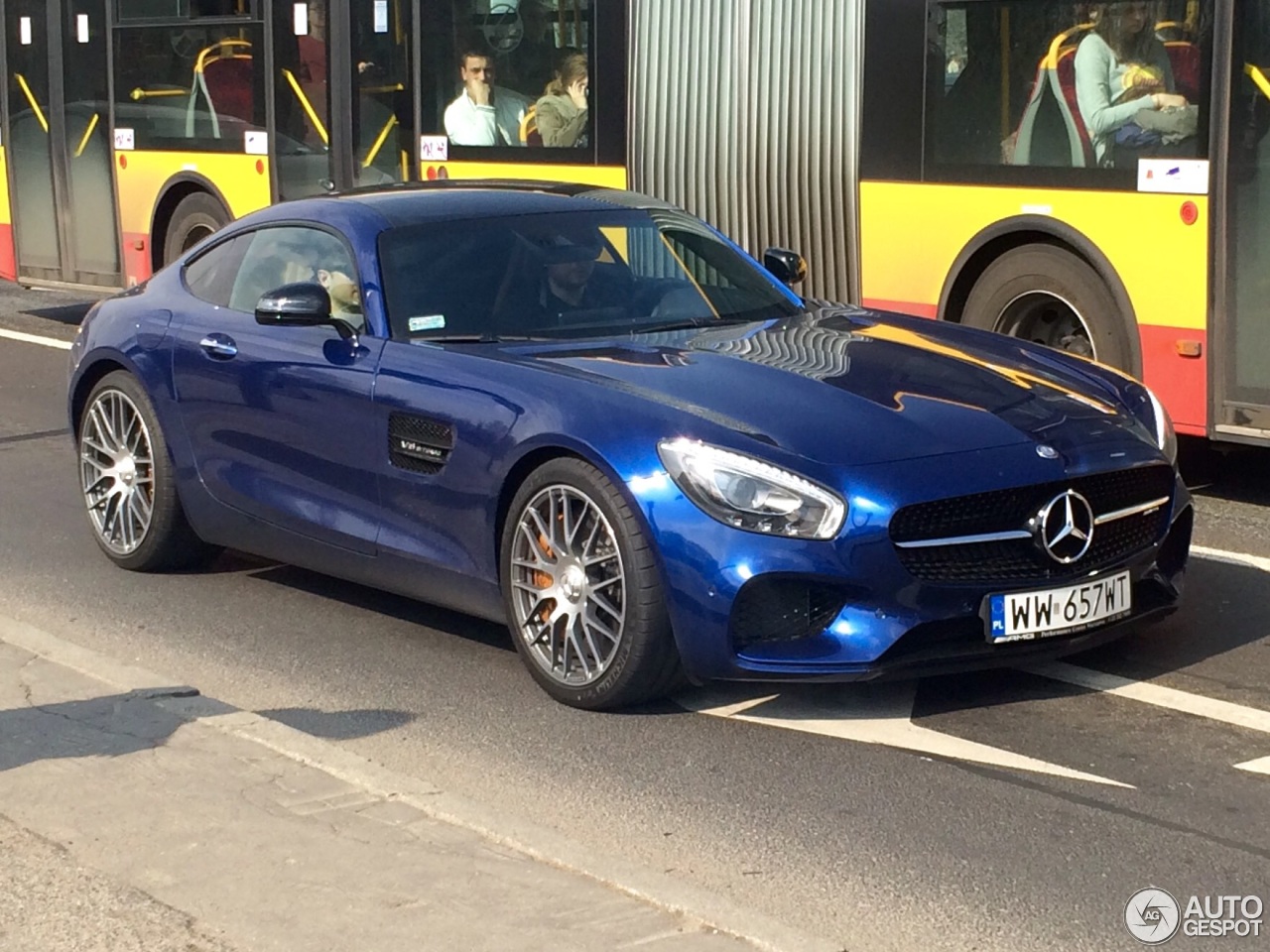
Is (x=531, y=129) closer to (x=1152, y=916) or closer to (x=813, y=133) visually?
(x=813, y=133)

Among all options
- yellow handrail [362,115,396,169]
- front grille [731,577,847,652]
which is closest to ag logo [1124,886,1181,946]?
front grille [731,577,847,652]

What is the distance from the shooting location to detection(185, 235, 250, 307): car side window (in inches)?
300

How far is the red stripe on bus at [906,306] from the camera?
Answer: 10508 mm

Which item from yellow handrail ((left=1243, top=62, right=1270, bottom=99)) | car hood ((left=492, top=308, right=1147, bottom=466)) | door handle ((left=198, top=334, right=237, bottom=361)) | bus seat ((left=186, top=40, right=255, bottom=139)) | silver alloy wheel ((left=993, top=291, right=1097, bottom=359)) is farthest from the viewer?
bus seat ((left=186, top=40, right=255, bottom=139))

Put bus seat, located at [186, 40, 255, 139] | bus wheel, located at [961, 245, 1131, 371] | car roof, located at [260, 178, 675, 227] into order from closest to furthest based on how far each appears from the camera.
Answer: car roof, located at [260, 178, 675, 227] < bus wheel, located at [961, 245, 1131, 371] < bus seat, located at [186, 40, 255, 139]

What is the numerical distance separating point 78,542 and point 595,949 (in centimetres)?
509

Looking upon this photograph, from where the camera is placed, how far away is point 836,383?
5988mm

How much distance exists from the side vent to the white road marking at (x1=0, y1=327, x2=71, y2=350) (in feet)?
30.0

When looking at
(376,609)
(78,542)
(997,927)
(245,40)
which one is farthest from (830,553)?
(245,40)

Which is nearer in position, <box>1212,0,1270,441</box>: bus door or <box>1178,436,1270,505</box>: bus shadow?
<box>1212,0,1270,441</box>: bus door

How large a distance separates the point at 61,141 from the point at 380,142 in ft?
13.2

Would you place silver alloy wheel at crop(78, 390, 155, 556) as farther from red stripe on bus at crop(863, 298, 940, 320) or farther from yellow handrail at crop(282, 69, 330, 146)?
yellow handrail at crop(282, 69, 330, 146)

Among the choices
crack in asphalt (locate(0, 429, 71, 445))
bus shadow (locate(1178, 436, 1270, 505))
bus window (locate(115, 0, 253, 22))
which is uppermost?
bus window (locate(115, 0, 253, 22))

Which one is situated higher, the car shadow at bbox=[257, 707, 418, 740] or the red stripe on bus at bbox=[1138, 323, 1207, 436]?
the red stripe on bus at bbox=[1138, 323, 1207, 436]
